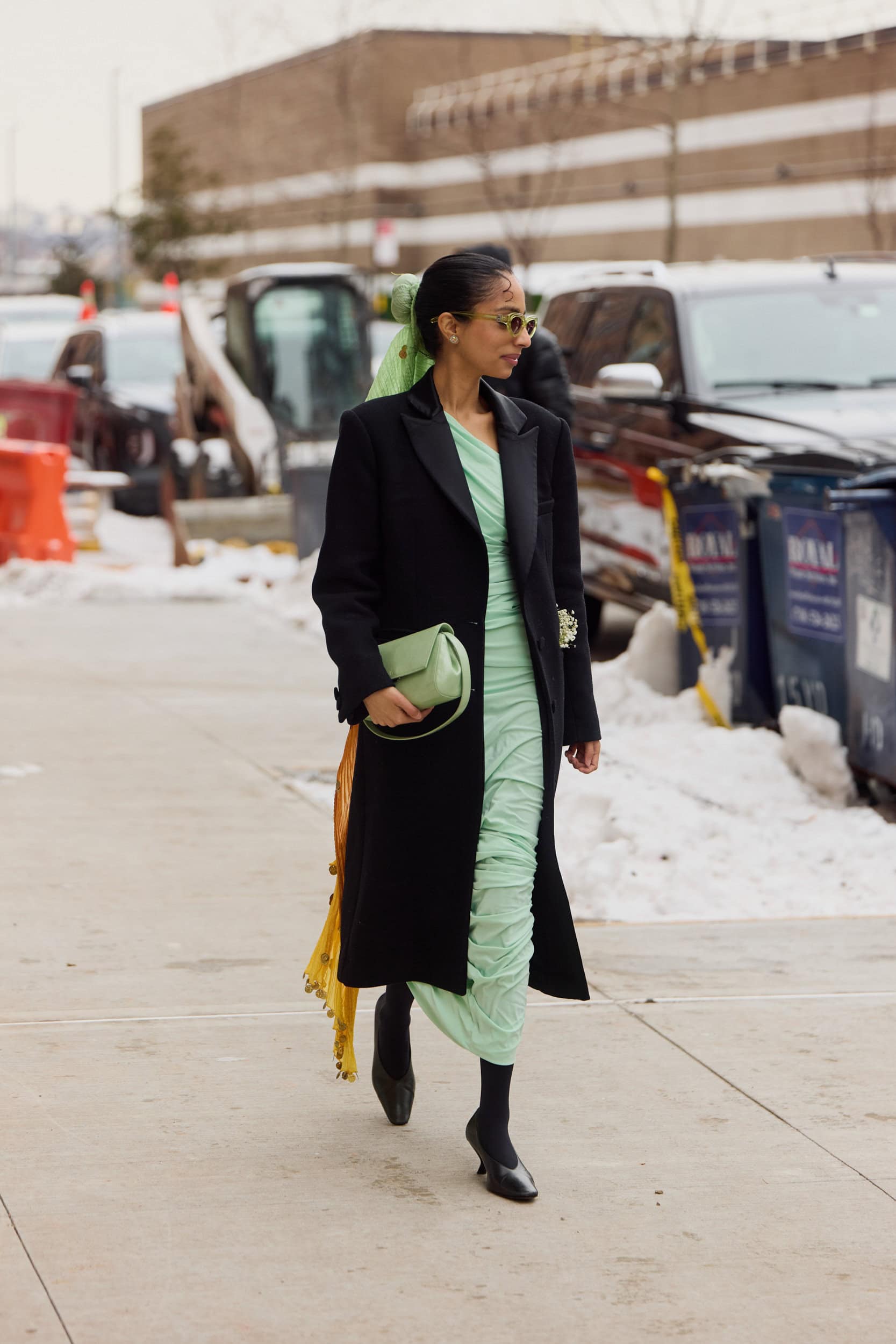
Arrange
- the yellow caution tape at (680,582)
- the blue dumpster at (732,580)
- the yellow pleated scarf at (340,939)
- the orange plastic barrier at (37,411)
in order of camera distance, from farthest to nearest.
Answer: the orange plastic barrier at (37,411)
the yellow caution tape at (680,582)
the blue dumpster at (732,580)
the yellow pleated scarf at (340,939)

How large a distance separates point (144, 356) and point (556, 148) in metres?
33.9

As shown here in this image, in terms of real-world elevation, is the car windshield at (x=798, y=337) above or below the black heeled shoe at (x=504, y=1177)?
above

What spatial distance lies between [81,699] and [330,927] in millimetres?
5476

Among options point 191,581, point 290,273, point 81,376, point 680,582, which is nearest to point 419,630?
point 680,582

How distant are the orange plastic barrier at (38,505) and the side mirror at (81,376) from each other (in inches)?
168

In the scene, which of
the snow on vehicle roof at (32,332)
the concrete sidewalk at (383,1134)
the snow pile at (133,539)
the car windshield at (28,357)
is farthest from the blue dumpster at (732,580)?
the car windshield at (28,357)

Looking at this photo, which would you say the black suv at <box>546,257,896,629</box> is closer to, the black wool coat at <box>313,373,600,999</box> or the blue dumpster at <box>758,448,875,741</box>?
the blue dumpster at <box>758,448,875,741</box>

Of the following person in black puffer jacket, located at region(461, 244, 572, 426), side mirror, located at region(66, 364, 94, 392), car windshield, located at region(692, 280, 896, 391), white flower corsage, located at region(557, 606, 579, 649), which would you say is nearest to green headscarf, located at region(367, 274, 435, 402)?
white flower corsage, located at region(557, 606, 579, 649)

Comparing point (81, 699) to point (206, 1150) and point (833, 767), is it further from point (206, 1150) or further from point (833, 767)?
point (206, 1150)

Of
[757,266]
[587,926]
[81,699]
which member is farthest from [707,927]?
[757,266]

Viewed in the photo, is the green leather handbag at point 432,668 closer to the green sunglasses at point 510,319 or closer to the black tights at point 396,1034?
the green sunglasses at point 510,319

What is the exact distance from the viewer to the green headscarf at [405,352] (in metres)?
3.94

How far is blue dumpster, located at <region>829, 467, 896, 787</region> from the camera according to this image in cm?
674

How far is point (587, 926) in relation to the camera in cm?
577
